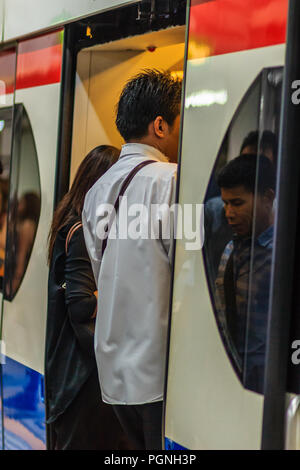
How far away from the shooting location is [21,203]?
353 cm

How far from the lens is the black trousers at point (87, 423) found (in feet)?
Result: 10.2

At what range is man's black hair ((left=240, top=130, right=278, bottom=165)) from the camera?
6.61 ft

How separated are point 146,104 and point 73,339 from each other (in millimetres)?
1099

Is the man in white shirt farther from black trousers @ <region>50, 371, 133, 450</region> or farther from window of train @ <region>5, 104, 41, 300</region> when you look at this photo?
window of train @ <region>5, 104, 41, 300</region>

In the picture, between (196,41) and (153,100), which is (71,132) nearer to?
(153,100)

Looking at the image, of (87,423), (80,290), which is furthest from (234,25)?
(87,423)

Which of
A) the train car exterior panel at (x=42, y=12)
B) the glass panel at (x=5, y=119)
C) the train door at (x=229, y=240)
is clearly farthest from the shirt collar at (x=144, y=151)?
the glass panel at (x=5, y=119)

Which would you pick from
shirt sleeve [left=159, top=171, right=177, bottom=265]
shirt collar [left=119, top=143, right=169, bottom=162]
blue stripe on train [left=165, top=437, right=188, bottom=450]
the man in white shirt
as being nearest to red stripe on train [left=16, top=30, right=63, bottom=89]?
the man in white shirt

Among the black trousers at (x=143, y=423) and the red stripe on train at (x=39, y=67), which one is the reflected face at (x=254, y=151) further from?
the red stripe on train at (x=39, y=67)

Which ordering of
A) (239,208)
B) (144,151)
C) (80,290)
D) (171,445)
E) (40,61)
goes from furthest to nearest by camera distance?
(40,61) < (80,290) < (144,151) < (171,445) < (239,208)

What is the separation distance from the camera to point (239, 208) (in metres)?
2.15

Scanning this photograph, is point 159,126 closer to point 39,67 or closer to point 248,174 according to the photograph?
point 248,174

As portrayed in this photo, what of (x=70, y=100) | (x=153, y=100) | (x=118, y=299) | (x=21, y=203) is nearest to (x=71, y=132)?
(x=70, y=100)
